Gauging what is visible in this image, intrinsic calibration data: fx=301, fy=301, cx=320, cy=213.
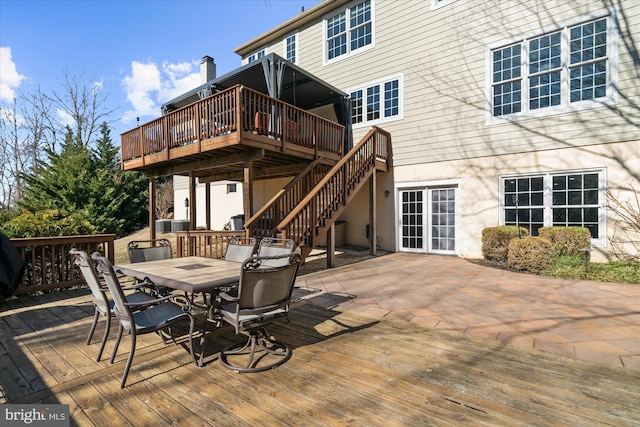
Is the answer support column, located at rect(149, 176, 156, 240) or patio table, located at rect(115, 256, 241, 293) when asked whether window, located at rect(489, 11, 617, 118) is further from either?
support column, located at rect(149, 176, 156, 240)

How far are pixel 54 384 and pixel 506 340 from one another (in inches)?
153

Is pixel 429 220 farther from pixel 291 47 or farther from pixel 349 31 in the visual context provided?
pixel 291 47

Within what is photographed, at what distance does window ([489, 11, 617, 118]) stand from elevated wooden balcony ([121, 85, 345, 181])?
14.3 ft

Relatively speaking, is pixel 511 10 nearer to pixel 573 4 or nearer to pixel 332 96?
pixel 573 4

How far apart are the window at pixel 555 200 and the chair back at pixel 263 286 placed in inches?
265

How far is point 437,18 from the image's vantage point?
321 inches

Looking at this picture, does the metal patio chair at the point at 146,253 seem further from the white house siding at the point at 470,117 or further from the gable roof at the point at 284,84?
the white house siding at the point at 470,117

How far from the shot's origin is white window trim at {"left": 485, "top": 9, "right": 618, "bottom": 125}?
19.9 feet

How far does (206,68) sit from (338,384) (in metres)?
15.5

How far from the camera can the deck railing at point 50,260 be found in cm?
464

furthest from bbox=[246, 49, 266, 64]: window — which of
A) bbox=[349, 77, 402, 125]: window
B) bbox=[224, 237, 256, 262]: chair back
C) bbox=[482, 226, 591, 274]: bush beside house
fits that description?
bbox=[482, 226, 591, 274]: bush beside house

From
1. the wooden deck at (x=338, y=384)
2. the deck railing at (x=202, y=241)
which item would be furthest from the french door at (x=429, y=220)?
the wooden deck at (x=338, y=384)

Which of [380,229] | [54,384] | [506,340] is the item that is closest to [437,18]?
[380,229]

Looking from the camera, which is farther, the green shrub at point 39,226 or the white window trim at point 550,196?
the white window trim at point 550,196
